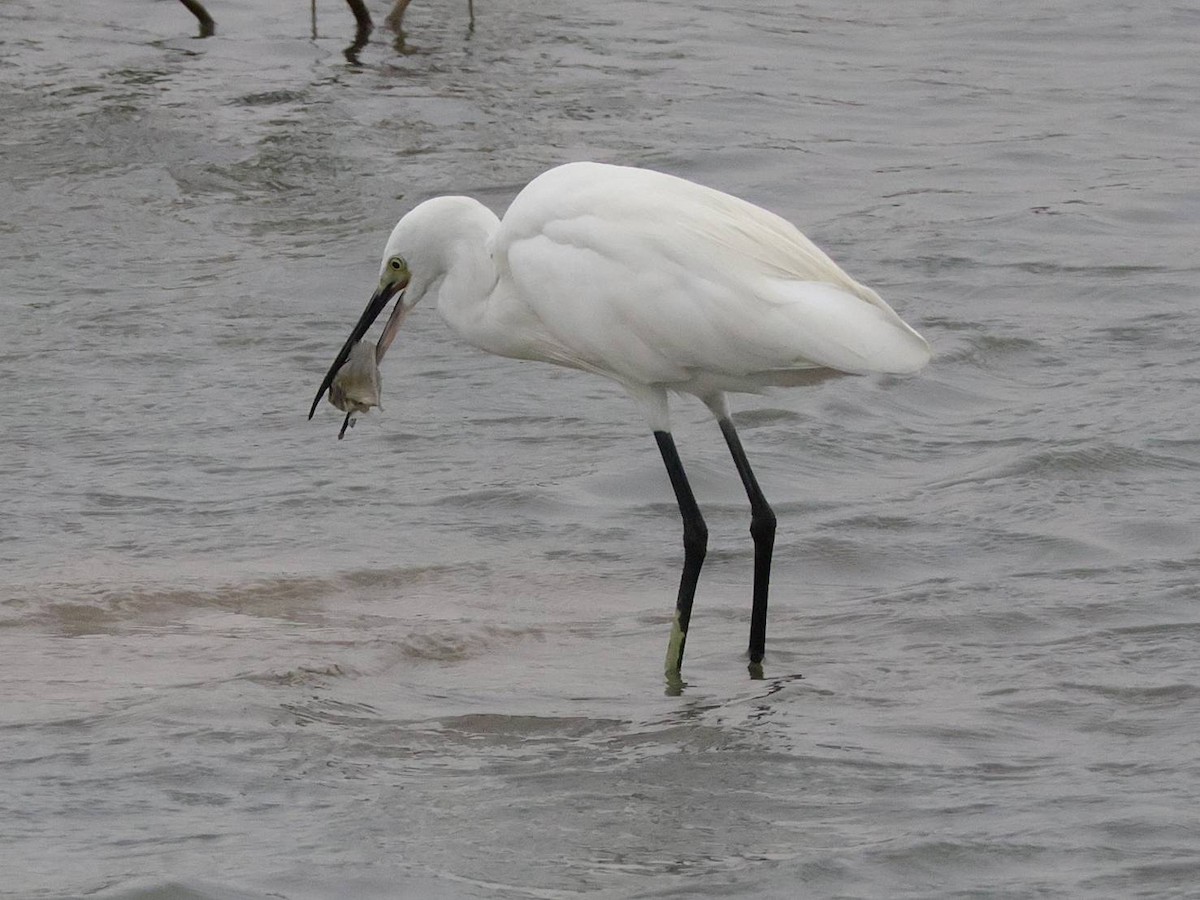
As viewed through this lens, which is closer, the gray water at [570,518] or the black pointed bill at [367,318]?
the gray water at [570,518]

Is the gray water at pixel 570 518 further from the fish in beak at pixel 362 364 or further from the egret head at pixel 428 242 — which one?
the egret head at pixel 428 242

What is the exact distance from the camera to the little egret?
215 inches

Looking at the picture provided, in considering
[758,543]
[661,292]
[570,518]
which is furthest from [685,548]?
[570,518]

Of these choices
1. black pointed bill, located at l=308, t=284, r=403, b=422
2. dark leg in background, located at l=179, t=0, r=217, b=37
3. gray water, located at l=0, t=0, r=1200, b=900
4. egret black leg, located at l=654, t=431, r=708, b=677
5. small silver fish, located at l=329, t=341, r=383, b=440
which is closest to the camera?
gray water, located at l=0, t=0, r=1200, b=900

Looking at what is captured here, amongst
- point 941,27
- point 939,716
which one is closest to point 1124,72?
point 941,27

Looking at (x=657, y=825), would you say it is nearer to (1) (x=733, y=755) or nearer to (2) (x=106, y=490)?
(1) (x=733, y=755)

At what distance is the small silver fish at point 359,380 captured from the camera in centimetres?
620

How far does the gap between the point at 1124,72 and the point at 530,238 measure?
30.6 feet

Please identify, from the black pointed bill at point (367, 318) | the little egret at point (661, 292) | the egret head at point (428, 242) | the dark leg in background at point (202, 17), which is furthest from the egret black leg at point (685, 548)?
the dark leg in background at point (202, 17)

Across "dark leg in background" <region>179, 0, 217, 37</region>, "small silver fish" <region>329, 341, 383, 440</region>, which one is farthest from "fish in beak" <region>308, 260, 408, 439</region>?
"dark leg in background" <region>179, 0, 217, 37</region>

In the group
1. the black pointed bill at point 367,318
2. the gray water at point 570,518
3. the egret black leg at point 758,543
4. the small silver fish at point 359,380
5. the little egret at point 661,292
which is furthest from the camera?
the small silver fish at point 359,380

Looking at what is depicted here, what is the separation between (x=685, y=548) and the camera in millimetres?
6031

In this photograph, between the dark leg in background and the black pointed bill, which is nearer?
the black pointed bill

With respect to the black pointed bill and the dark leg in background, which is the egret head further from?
the dark leg in background
